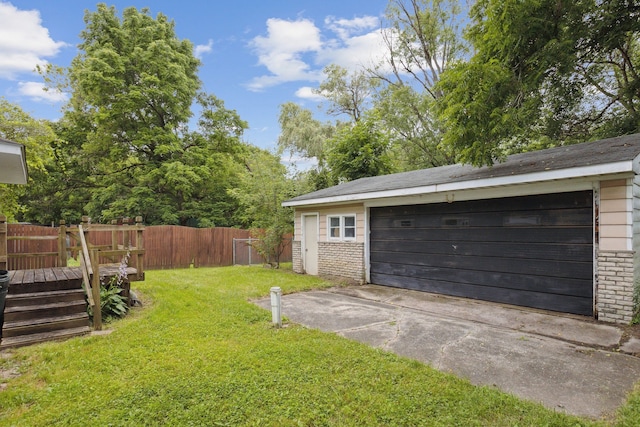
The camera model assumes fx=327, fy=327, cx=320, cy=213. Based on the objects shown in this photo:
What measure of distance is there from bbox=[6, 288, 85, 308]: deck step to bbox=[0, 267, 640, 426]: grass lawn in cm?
96

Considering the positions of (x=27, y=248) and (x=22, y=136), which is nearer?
(x=27, y=248)

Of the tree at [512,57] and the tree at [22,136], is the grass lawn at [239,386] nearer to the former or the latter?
the tree at [512,57]

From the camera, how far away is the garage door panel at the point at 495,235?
551cm

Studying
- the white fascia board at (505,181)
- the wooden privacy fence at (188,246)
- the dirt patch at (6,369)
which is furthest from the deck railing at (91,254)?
the white fascia board at (505,181)

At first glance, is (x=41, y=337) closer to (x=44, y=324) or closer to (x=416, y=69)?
(x=44, y=324)

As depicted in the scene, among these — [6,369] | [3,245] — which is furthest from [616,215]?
[3,245]

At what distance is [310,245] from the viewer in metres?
10.7

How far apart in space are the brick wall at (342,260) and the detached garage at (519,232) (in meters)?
0.04

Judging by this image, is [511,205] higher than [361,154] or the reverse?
the reverse

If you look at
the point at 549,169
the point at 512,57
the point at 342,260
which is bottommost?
the point at 342,260

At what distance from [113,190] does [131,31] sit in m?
8.90

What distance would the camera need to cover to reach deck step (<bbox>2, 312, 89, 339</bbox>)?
439 centimetres

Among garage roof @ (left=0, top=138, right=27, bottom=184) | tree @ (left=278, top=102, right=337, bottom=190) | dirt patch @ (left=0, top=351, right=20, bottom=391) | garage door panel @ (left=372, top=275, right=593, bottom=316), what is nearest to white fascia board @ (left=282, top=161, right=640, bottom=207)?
garage door panel @ (left=372, top=275, right=593, bottom=316)

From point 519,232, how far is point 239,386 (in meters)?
5.67
